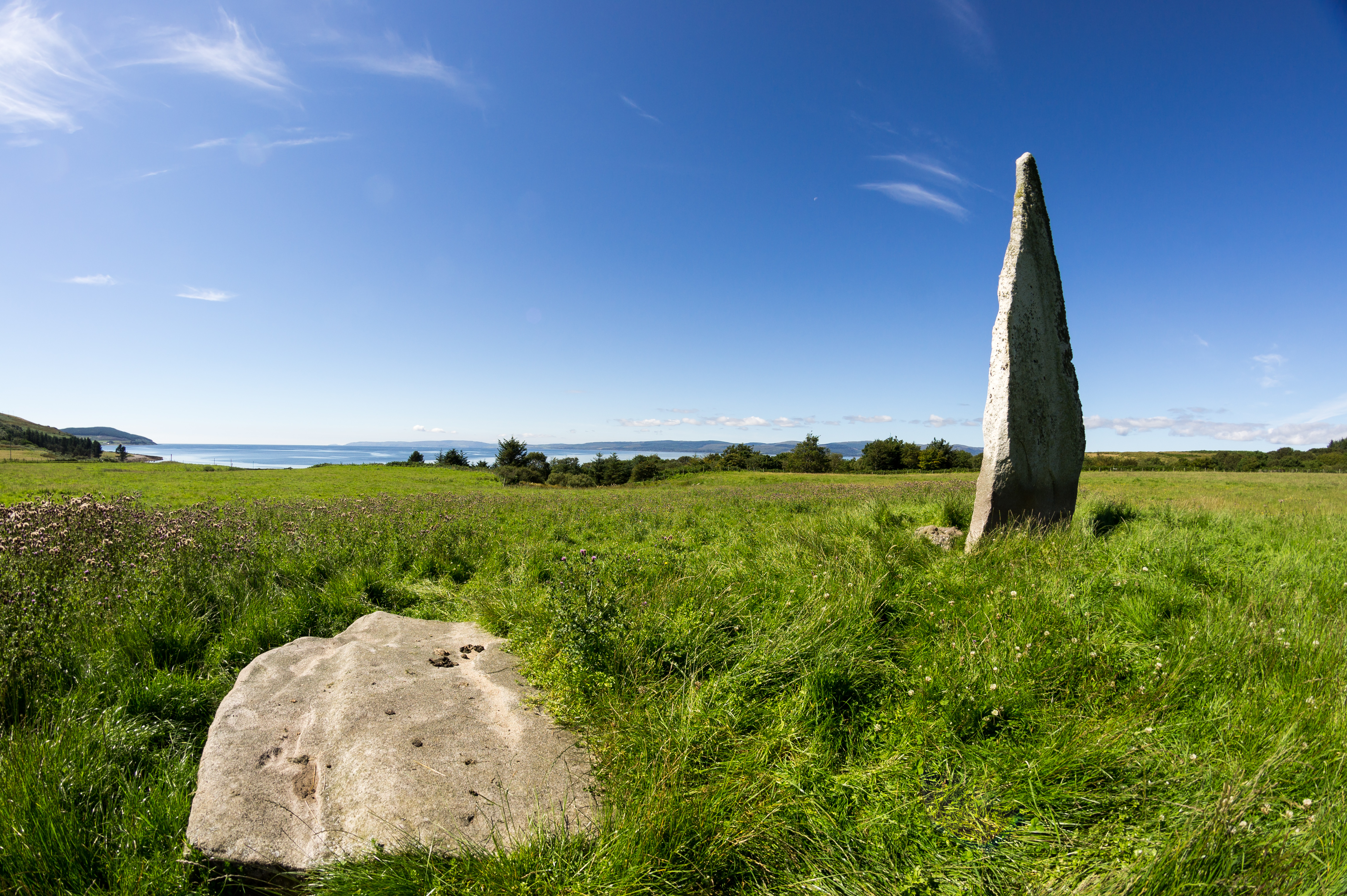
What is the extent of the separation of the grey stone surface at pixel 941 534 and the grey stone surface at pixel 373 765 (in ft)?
21.4

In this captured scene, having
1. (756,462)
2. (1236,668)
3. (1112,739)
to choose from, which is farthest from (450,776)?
(756,462)

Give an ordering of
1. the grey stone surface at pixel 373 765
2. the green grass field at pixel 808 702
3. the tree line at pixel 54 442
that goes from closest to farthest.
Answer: the green grass field at pixel 808 702
the grey stone surface at pixel 373 765
the tree line at pixel 54 442

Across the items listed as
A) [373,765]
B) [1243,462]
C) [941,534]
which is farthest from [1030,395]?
[1243,462]

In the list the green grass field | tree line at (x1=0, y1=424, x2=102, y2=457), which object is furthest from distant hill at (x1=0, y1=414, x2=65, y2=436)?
the green grass field

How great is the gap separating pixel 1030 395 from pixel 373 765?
396 inches

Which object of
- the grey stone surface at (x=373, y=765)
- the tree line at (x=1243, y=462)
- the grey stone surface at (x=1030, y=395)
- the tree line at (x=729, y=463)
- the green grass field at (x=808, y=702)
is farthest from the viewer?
the tree line at (x=729, y=463)

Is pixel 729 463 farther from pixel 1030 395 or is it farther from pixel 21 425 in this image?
pixel 21 425

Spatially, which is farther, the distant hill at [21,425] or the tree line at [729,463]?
the distant hill at [21,425]

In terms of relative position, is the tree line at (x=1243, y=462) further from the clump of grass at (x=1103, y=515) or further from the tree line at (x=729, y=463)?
the clump of grass at (x=1103, y=515)

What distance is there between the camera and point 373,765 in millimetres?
3117

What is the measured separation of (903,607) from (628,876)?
11.9ft

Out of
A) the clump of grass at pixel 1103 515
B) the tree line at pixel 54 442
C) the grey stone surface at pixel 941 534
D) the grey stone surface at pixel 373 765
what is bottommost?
the grey stone surface at pixel 373 765

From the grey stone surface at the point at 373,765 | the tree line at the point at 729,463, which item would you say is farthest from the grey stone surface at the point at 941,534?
the tree line at the point at 729,463

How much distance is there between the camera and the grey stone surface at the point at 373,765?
2719 mm
